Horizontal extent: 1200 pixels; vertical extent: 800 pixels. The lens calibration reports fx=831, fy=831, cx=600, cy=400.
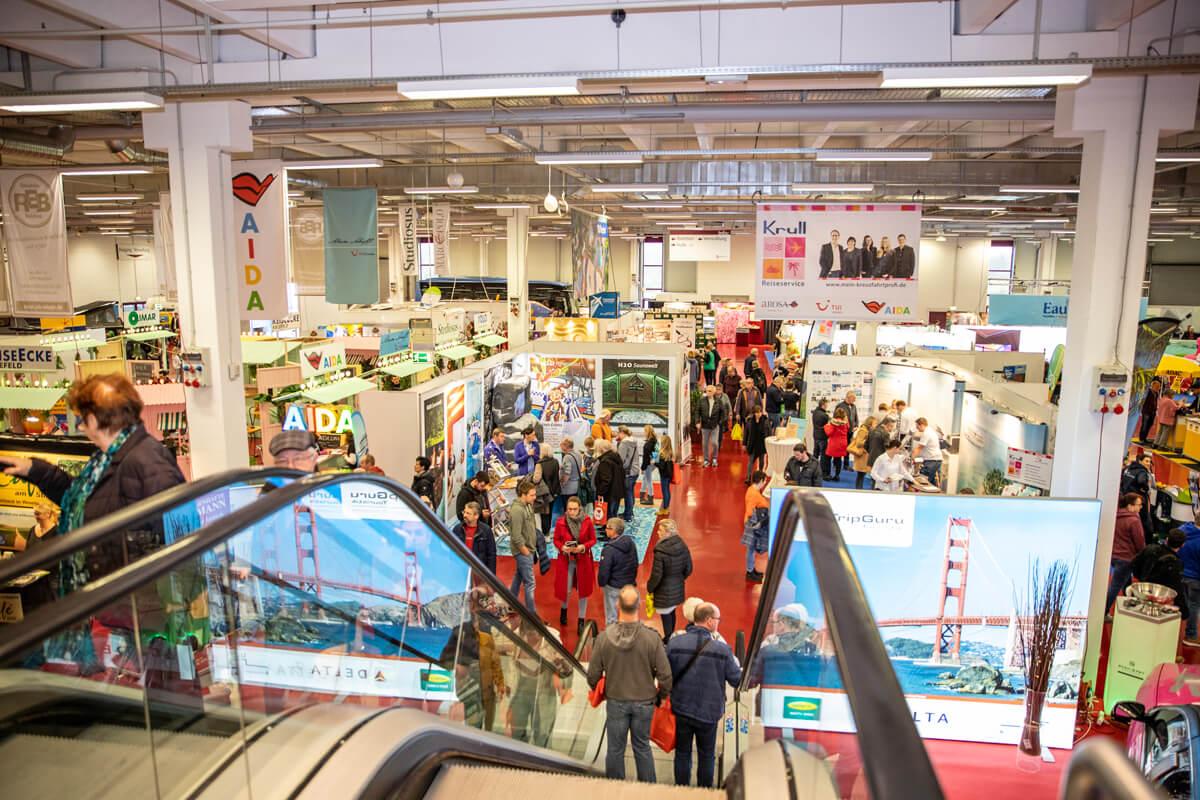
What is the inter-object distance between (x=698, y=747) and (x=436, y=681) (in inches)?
80.2

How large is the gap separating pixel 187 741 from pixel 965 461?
1128cm

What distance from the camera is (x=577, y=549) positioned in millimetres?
7723

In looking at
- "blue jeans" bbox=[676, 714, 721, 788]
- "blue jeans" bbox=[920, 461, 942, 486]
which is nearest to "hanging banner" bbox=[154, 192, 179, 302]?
"blue jeans" bbox=[676, 714, 721, 788]

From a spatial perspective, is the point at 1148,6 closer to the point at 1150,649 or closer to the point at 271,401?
the point at 1150,649

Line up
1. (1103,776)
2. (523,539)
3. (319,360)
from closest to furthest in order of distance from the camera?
(1103,776)
(523,539)
(319,360)

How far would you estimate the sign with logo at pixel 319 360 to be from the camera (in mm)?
11602

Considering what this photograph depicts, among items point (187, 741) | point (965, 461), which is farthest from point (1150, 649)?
point (187, 741)

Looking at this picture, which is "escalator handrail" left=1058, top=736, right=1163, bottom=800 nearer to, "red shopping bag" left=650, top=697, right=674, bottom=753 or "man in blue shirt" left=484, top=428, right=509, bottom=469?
"red shopping bag" left=650, top=697, right=674, bottom=753

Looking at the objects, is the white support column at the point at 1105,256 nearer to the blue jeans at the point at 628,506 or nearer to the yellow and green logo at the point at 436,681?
the blue jeans at the point at 628,506

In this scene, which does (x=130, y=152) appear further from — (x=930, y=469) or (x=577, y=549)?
(x=930, y=469)

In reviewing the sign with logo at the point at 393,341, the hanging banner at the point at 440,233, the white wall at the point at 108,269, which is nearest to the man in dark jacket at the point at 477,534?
the sign with logo at the point at 393,341

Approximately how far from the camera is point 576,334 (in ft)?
58.3

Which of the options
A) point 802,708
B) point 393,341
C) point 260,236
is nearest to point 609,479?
point 260,236

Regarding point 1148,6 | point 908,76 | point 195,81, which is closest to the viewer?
point 908,76
